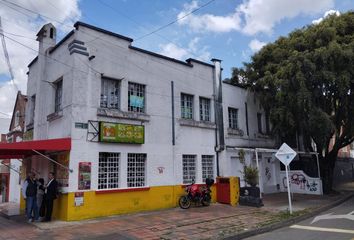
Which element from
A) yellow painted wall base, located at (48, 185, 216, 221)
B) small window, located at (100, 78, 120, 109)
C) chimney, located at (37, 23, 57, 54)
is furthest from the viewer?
chimney, located at (37, 23, 57, 54)

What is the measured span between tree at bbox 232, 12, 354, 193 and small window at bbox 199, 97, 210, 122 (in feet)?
11.2

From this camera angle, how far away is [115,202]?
13.3 m

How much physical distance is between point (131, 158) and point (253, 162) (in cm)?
914

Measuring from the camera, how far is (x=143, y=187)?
564 inches

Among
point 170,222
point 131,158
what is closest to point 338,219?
point 170,222

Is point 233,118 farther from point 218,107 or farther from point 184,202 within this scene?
point 184,202

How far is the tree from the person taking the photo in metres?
16.6

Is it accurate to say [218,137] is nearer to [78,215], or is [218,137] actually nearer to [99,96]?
[99,96]

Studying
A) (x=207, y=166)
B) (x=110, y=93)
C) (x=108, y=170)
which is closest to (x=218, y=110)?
(x=207, y=166)

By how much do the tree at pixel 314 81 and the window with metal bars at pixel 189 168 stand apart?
5118mm

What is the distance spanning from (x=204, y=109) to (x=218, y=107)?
838 millimetres

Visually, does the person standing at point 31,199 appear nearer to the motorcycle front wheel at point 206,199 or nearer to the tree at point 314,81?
the motorcycle front wheel at point 206,199

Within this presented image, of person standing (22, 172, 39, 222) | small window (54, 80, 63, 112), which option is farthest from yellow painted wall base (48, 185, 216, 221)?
small window (54, 80, 63, 112)

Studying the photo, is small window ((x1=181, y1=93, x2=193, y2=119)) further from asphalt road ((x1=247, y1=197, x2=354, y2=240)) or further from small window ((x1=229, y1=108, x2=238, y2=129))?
asphalt road ((x1=247, y1=197, x2=354, y2=240))
